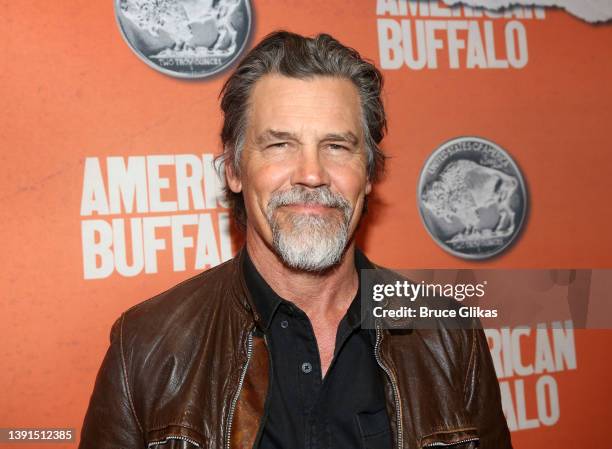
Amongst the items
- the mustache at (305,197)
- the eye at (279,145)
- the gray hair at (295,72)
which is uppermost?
the gray hair at (295,72)

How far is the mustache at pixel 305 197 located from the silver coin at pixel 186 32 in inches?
22.5

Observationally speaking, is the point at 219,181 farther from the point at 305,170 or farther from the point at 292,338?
the point at 292,338

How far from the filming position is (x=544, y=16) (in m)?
2.26

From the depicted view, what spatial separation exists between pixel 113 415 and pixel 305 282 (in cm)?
53

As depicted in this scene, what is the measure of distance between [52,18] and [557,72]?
157 centimetres

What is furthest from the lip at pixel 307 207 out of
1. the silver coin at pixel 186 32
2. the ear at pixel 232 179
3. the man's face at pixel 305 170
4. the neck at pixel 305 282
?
the silver coin at pixel 186 32

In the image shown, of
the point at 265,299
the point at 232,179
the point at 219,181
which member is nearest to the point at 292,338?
the point at 265,299

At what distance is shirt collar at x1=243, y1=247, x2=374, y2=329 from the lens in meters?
1.57

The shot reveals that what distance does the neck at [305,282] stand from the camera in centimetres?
166

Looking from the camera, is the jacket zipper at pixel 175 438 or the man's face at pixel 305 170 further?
the man's face at pixel 305 170

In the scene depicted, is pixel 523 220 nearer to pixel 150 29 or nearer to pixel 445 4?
pixel 445 4

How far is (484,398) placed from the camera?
170cm

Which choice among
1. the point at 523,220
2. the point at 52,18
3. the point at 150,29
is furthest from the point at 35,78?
the point at 523,220

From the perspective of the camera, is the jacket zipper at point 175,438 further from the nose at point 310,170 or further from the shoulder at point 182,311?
the nose at point 310,170
